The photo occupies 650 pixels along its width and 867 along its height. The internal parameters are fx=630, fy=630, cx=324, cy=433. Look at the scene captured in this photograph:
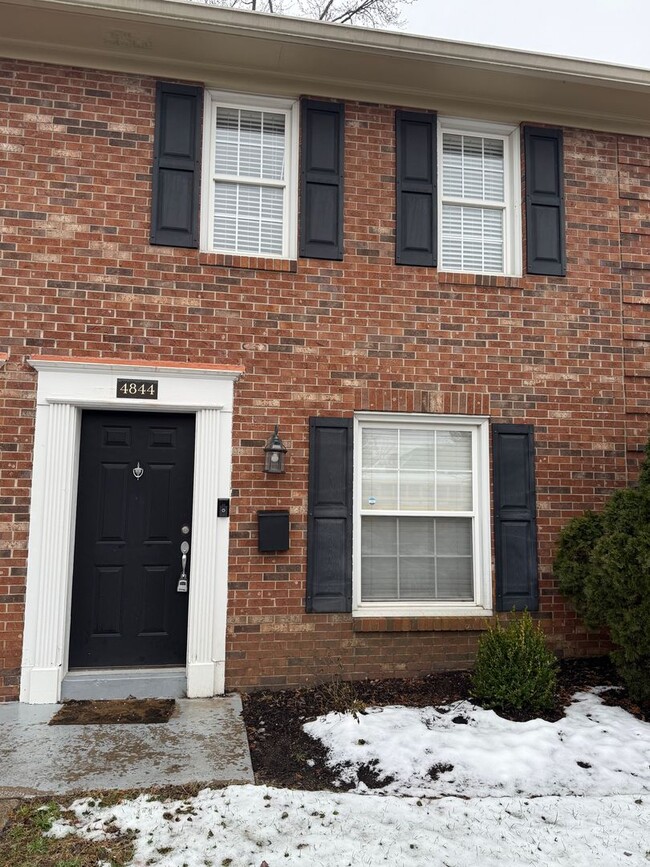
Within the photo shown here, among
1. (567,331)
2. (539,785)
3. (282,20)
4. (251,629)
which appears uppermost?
(282,20)

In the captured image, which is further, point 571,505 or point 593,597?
point 571,505

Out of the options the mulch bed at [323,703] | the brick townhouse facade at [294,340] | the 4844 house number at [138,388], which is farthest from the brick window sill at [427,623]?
the 4844 house number at [138,388]

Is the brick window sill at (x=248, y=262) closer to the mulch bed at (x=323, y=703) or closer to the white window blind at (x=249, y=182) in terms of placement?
the white window blind at (x=249, y=182)

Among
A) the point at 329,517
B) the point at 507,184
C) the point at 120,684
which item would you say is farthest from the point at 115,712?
the point at 507,184

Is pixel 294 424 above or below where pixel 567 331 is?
below

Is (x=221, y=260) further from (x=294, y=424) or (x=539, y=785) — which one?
(x=539, y=785)

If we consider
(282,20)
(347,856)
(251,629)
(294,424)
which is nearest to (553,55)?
(282,20)

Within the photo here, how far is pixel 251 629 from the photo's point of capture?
4.98 meters

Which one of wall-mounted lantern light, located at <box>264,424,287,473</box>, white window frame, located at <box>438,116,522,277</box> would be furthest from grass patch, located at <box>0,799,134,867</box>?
white window frame, located at <box>438,116,522,277</box>

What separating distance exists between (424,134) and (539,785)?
5.10 m

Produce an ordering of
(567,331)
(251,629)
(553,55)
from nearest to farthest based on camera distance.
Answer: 1. (251,629)
2. (553,55)
3. (567,331)

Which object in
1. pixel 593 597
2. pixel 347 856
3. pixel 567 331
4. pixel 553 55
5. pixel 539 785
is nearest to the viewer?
pixel 347 856

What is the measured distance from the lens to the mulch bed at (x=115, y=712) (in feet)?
14.2

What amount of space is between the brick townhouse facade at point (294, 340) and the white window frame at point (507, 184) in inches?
0.8
